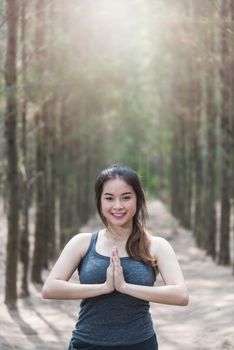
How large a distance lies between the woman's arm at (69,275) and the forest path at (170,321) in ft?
17.7

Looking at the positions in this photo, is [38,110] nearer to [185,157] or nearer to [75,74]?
[75,74]

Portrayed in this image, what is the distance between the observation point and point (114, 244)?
9.62 feet

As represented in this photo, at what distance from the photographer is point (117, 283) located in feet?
9.08

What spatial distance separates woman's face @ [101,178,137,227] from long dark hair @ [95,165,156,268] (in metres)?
0.02

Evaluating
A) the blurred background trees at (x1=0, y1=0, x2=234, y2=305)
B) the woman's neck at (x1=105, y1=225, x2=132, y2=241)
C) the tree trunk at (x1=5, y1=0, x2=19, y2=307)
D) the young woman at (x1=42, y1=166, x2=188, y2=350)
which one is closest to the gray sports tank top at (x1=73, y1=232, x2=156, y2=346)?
the young woman at (x1=42, y1=166, x2=188, y2=350)

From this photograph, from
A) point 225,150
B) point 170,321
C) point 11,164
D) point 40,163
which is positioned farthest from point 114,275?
point 225,150

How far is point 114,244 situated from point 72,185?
1039 inches

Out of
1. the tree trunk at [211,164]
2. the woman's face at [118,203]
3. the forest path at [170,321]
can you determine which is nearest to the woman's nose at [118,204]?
the woman's face at [118,203]

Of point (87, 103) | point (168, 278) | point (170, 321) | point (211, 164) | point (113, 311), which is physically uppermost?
point (87, 103)

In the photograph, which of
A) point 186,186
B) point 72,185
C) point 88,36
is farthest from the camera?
point 186,186

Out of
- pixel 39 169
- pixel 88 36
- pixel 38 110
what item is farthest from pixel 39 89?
pixel 88 36

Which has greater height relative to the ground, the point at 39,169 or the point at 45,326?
the point at 39,169

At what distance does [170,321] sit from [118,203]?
9312 mm

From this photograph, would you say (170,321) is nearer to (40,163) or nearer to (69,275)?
(40,163)
